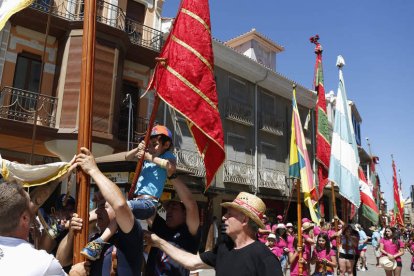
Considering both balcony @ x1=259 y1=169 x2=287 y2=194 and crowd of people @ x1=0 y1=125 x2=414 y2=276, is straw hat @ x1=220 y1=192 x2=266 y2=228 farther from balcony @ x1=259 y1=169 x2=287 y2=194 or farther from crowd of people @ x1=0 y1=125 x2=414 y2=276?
balcony @ x1=259 y1=169 x2=287 y2=194

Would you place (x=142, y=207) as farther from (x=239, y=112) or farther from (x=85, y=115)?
(x=239, y=112)

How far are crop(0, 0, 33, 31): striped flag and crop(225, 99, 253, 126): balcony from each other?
17.8 metres

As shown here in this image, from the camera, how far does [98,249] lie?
8.04ft

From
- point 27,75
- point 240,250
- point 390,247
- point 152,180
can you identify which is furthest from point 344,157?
point 27,75

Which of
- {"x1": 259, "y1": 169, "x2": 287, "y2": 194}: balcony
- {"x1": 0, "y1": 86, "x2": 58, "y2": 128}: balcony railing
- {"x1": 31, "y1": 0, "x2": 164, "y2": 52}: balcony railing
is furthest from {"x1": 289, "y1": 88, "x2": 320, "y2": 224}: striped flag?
Answer: {"x1": 259, "y1": 169, "x2": 287, "y2": 194}: balcony

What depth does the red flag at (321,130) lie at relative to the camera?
10594mm

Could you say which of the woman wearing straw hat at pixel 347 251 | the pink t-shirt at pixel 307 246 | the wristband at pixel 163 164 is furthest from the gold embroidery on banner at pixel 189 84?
the woman wearing straw hat at pixel 347 251

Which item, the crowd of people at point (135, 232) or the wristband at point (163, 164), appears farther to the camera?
the wristband at point (163, 164)

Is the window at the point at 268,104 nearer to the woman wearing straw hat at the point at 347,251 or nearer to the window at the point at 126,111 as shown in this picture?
the window at the point at 126,111

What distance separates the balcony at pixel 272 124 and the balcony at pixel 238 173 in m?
2.89

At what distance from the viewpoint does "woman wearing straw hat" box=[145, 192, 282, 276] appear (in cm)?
270

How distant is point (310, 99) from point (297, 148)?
1809 cm

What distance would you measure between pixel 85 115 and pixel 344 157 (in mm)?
8819

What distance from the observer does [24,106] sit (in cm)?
1322
